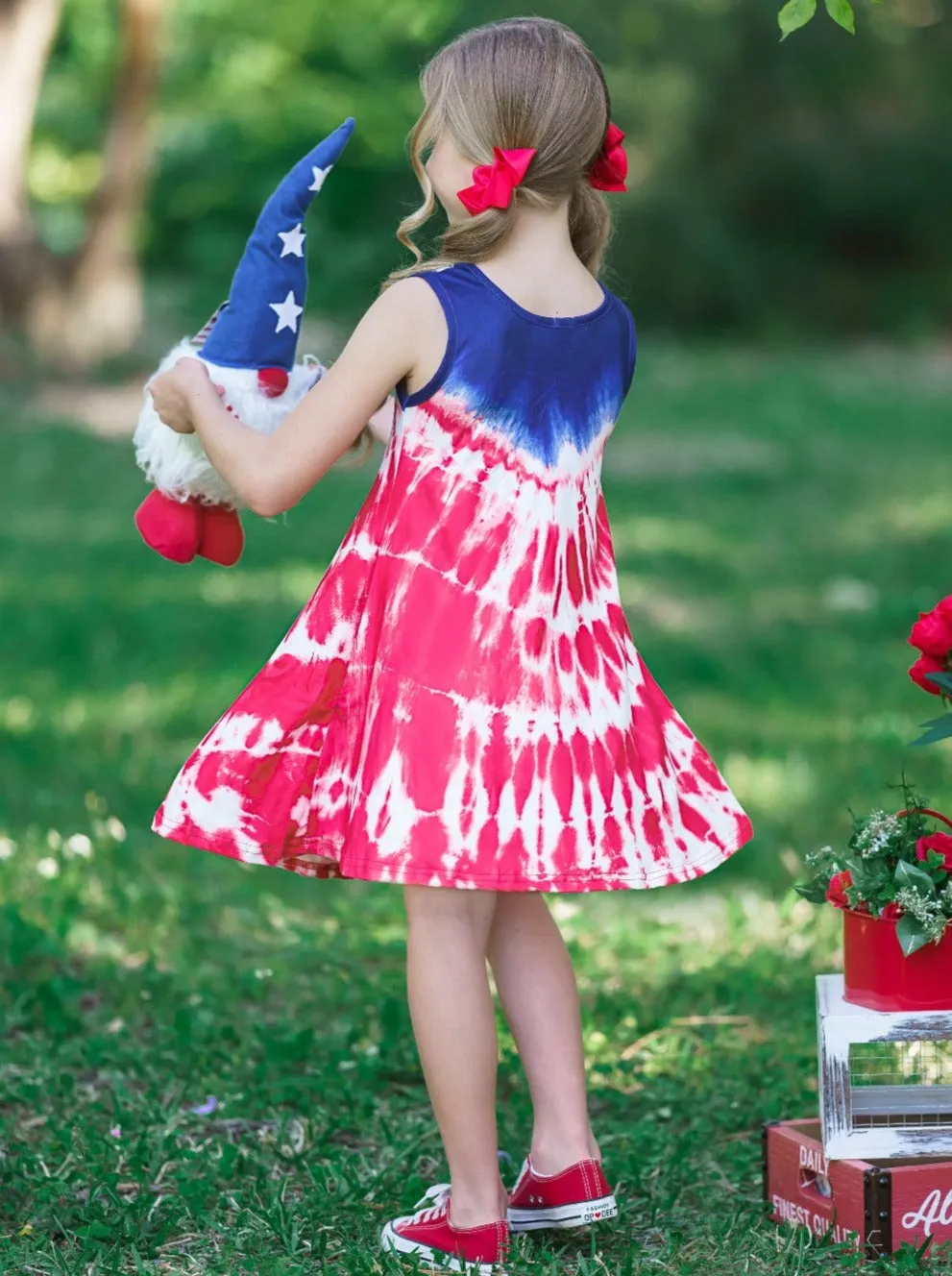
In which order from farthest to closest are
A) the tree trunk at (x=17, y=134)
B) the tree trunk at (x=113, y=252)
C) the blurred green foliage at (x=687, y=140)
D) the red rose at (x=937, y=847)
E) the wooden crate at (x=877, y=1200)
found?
the blurred green foliage at (x=687, y=140), the tree trunk at (x=113, y=252), the tree trunk at (x=17, y=134), the red rose at (x=937, y=847), the wooden crate at (x=877, y=1200)

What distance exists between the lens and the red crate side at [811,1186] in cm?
247

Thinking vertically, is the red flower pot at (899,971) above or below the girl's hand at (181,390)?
below

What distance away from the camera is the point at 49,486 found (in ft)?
33.7

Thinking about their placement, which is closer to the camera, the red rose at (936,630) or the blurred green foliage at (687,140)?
the red rose at (936,630)

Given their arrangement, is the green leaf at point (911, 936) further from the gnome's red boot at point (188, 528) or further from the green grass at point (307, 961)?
the gnome's red boot at point (188, 528)

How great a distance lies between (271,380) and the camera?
2641 millimetres

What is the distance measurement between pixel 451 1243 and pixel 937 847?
865mm

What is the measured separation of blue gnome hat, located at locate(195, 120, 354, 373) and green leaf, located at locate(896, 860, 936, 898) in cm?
113

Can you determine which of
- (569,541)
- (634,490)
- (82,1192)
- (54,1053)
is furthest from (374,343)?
(634,490)

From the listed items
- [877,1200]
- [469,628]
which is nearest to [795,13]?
[469,628]

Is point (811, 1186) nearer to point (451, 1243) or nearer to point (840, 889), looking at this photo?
point (840, 889)

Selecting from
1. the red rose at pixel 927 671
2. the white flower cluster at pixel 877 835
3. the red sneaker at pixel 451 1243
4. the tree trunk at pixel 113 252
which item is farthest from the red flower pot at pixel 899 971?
the tree trunk at pixel 113 252

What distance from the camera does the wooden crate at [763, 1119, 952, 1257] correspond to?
2.45 meters

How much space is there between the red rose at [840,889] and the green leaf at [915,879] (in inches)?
3.5
